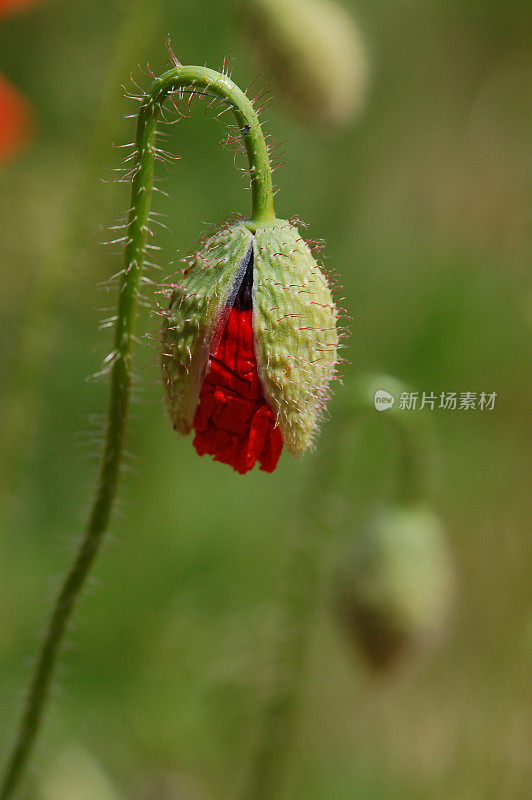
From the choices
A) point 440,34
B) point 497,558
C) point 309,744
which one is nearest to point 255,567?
point 309,744

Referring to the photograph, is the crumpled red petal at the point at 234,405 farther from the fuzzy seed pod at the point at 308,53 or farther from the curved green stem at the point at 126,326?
the fuzzy seed pod at the point at 308,53

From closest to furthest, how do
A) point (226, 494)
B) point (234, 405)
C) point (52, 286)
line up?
point (234, 405) < point (52, 286) < point (226, 494)

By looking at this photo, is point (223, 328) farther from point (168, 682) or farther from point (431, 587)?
point (168, 682)

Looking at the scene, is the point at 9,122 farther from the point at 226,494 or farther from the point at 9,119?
the point at 226,494

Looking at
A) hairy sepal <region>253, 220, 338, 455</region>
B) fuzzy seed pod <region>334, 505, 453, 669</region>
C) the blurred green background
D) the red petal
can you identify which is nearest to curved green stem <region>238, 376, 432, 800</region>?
fuzzy seed pod <region>334, 505, 453, 669</region>

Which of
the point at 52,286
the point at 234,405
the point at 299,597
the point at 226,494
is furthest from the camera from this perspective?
the point at 226,494

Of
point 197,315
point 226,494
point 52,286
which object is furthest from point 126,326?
point 226,494
